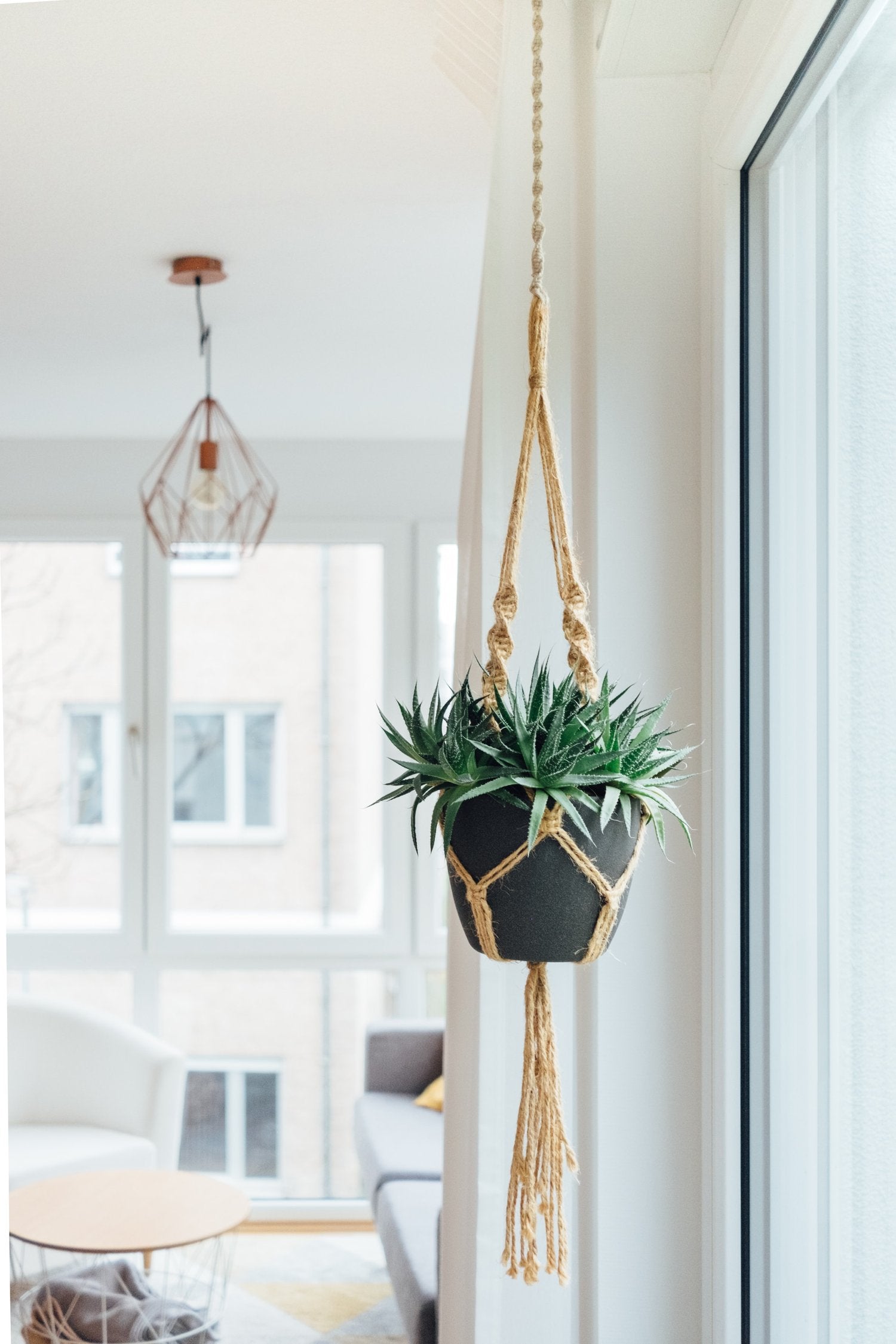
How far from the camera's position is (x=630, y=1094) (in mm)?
1388

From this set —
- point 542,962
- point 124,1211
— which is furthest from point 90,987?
point 542,962

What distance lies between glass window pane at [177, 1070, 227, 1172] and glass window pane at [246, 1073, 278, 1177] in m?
0.09

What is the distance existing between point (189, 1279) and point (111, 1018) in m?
0.88

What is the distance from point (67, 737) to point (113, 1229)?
213 cm

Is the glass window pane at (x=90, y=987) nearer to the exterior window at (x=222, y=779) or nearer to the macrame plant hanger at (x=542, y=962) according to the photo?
the exterior window at (x=222, y=779)

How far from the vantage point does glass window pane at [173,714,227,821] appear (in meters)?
4.75

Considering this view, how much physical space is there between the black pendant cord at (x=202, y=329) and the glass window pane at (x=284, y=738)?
4.52ft

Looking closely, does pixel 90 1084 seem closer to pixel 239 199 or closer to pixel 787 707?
pixel 239 199

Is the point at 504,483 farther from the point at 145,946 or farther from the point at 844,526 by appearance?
the point at 145,946

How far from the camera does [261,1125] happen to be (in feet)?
15.3

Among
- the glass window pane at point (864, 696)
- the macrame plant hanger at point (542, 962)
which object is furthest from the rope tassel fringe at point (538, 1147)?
the glass window pane at point (864, 696)

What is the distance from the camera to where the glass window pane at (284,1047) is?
15.3 feet

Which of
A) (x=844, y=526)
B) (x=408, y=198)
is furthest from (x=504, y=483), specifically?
(x=408, y=198)

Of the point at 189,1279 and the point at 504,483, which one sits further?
the point at 189,1279
